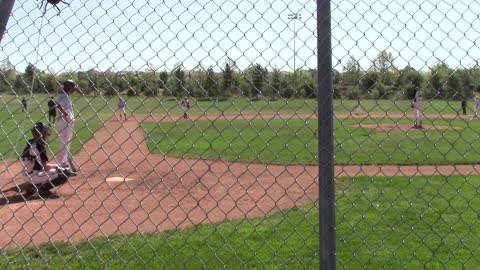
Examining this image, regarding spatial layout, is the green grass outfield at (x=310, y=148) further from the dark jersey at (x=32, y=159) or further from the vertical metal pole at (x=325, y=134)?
the vertical metal pole at (x=325, y=134)

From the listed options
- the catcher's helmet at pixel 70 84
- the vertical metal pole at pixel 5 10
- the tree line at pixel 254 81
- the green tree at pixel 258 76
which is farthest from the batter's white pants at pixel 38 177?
the green tree at pixel 258 76

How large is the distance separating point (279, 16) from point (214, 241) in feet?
10.6

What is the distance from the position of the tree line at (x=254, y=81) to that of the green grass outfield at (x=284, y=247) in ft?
4.07

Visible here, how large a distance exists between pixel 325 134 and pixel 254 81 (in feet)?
1.77

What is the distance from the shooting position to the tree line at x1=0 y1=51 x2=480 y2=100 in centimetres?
316

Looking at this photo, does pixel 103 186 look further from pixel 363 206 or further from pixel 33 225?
pixel 363 206

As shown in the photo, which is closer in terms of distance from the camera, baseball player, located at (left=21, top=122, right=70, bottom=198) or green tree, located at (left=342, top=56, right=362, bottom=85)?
green tree, located at (left=342, top=56, right=362, bottom=85)

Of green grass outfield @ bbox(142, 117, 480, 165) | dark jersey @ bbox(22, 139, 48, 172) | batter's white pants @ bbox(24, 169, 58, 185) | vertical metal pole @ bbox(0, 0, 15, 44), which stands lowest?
green grass outfield @ bbox(142, 117, 480, 165)

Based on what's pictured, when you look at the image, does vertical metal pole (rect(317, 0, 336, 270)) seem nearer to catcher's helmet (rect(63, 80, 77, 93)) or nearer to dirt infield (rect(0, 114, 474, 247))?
catcher's helmet (rect(63, 80, 77, 93))

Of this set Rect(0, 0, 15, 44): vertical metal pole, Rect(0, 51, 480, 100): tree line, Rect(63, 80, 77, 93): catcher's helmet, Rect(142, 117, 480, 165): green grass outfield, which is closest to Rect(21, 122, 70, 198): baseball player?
Rect(142, 117, 480, 165): green grass outfield

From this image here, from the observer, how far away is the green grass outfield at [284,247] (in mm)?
4980

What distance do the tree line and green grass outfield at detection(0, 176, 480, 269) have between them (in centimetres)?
124

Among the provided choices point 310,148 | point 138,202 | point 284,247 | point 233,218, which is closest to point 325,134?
point 284,247

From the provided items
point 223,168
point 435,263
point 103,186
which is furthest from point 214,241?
point 223,168
